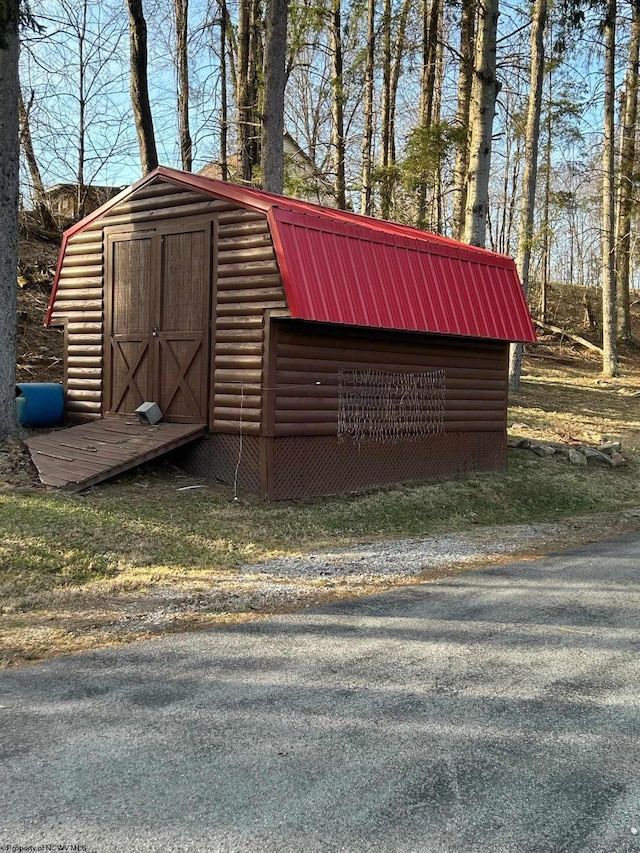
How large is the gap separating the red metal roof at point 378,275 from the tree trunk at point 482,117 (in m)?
2.76

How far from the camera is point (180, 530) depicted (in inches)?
296

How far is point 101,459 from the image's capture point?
9008mm

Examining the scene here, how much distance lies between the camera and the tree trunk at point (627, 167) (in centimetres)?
2447

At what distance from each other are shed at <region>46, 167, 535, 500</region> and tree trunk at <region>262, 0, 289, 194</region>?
3.34 m

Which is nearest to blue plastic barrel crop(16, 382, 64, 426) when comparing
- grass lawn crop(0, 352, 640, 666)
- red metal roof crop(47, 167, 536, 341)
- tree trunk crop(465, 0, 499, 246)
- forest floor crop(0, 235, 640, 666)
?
forest floor crop(0, 235, 640, 666)

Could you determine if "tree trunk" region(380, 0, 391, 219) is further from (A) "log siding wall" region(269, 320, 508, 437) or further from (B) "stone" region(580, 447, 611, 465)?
(B) "stone" region(580, 447, 611, 465)

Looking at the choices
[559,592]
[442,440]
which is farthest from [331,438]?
[559,592]

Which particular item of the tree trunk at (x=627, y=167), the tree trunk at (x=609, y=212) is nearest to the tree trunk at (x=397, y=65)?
the tree trunk at (x=609, y=212)

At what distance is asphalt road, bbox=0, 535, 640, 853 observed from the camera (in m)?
2.69

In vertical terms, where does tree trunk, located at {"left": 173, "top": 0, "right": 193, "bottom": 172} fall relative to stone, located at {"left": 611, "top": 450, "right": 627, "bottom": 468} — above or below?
above

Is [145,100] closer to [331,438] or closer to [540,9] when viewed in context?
[540,9]

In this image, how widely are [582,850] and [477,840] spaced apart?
0.35 meters

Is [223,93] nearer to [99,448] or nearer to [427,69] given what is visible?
[427,69]

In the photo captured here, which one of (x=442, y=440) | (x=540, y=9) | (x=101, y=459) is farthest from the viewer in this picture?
(x=540, y=9)
